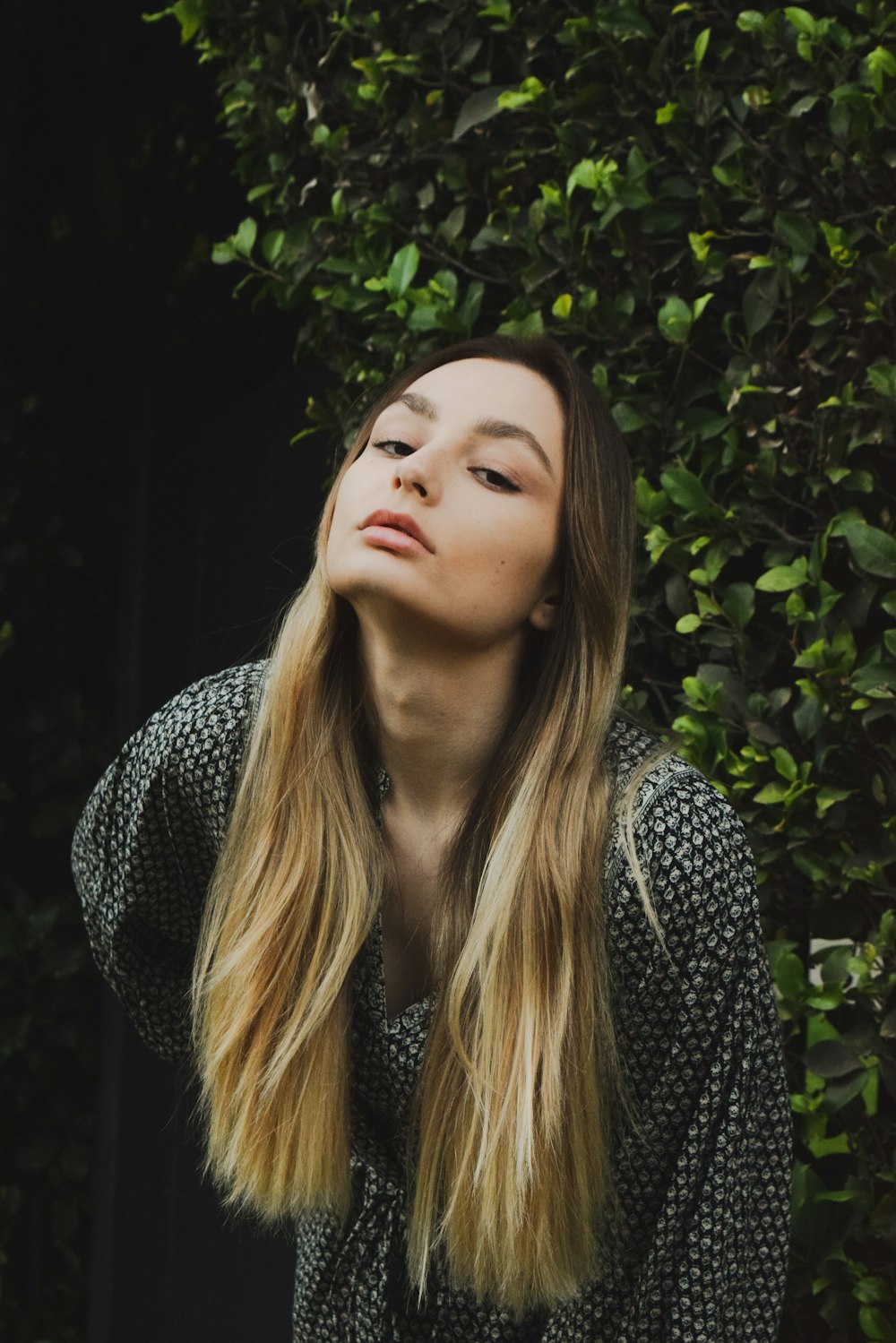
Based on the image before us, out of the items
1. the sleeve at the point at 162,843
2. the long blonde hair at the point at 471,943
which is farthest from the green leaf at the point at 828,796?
the sleeve at the point at 162,843

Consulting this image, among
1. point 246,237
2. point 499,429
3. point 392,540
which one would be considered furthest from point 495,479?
point 246,237

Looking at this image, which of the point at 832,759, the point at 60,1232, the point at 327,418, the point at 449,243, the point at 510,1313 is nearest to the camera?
the point at 510,1313

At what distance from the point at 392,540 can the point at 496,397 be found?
0.25 m

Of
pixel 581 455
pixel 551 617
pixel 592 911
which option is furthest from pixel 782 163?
pixel 592 911

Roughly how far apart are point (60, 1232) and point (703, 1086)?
2302 millimetres

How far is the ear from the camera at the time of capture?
72.6 inches

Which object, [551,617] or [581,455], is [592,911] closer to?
[551,617]

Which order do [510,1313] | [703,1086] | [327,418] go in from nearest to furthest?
[703,1086], [510,1313], [327,418]

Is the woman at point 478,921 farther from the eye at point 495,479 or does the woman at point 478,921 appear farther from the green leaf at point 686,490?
the green leaf at point 686,490

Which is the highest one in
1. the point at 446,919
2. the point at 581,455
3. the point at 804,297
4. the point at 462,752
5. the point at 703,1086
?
the point at 804,297

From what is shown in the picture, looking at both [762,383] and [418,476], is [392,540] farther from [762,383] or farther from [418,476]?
[762,383]

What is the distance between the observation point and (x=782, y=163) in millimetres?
1987

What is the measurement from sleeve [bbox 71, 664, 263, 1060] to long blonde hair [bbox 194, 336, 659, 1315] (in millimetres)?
66

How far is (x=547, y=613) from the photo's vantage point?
186 centimetres
